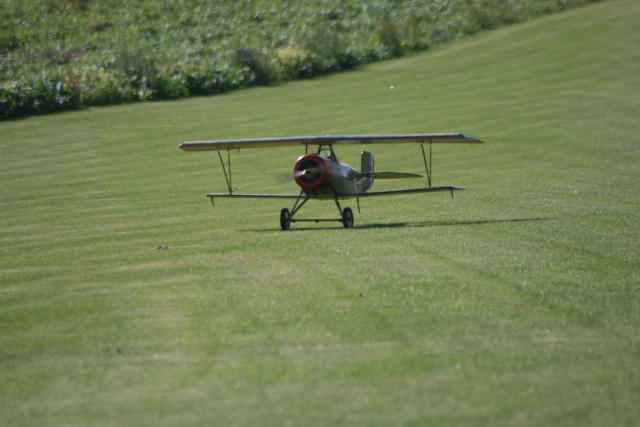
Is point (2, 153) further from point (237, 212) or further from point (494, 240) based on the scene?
point (494, 240)

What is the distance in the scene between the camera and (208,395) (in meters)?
7.35

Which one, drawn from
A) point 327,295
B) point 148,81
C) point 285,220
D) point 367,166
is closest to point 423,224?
point 285,220

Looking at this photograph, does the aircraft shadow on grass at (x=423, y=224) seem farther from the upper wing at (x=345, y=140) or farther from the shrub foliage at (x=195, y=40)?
the shrub foliage at (x=195, y=40)


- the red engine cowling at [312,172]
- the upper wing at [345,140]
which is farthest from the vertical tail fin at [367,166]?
the red engine cowling at [312,172]

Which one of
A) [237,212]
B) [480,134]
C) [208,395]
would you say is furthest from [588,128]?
[208,395]

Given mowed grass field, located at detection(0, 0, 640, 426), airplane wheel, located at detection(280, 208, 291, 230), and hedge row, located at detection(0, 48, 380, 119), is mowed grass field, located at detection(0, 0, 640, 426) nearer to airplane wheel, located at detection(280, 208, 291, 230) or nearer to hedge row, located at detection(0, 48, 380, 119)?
airplane wheel, located at detection(280, 208, 291, 230)

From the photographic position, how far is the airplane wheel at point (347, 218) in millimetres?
17344

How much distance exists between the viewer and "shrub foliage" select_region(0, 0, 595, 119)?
134ft

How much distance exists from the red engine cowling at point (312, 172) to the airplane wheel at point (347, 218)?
67cm

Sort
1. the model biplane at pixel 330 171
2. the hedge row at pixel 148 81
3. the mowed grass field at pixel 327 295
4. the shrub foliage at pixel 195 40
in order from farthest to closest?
the shrub foliage at pixel 195 40
the hedge row at pixel 148 81
the model biplane at pixel 330 171
the mowed grass field at pixel 327 295

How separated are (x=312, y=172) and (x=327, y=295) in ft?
22.1

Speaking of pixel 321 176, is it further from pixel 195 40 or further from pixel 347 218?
pixel 195 40

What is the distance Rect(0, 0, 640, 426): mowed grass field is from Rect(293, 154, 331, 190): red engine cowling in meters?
0.91

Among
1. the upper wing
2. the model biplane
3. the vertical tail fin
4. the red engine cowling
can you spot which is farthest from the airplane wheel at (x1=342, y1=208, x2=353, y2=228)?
the vertical tail fin
